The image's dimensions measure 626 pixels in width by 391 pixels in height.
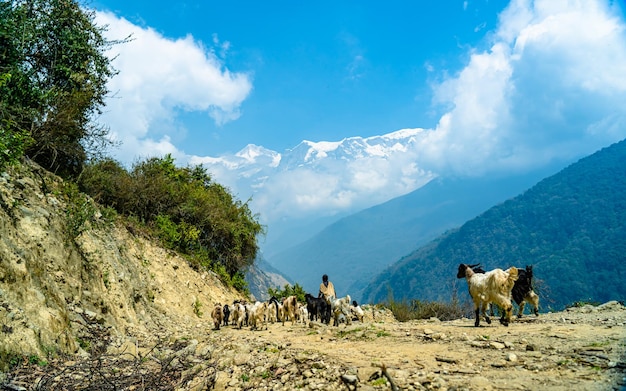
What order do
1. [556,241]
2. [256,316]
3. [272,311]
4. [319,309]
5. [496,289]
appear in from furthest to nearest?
[556,241], [272,311], [319,309], [256,316], [496,289]

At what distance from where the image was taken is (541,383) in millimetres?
4395

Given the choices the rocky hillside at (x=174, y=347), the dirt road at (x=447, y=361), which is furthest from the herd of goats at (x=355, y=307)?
the dirt road at (x=447, y=361)

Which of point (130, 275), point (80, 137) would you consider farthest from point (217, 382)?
point (80, 137)

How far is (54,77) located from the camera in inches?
605

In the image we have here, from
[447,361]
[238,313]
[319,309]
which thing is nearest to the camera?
[447,361]

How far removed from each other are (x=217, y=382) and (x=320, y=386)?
1.91 metres

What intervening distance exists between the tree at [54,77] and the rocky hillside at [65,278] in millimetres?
1822

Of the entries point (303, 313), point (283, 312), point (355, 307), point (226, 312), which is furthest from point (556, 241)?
point (226, 312)

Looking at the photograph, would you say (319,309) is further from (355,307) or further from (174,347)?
(174,347)

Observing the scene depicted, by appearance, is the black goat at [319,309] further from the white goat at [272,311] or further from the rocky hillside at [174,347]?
the rocky hillside at [174,347]

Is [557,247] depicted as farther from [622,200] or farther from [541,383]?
[541,383]

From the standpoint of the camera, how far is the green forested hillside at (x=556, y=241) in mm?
98013

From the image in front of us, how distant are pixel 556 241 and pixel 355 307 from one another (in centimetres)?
15230

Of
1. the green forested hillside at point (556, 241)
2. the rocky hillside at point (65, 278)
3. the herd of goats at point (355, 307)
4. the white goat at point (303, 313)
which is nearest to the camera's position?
the rocky hillside at point (65, 278)
